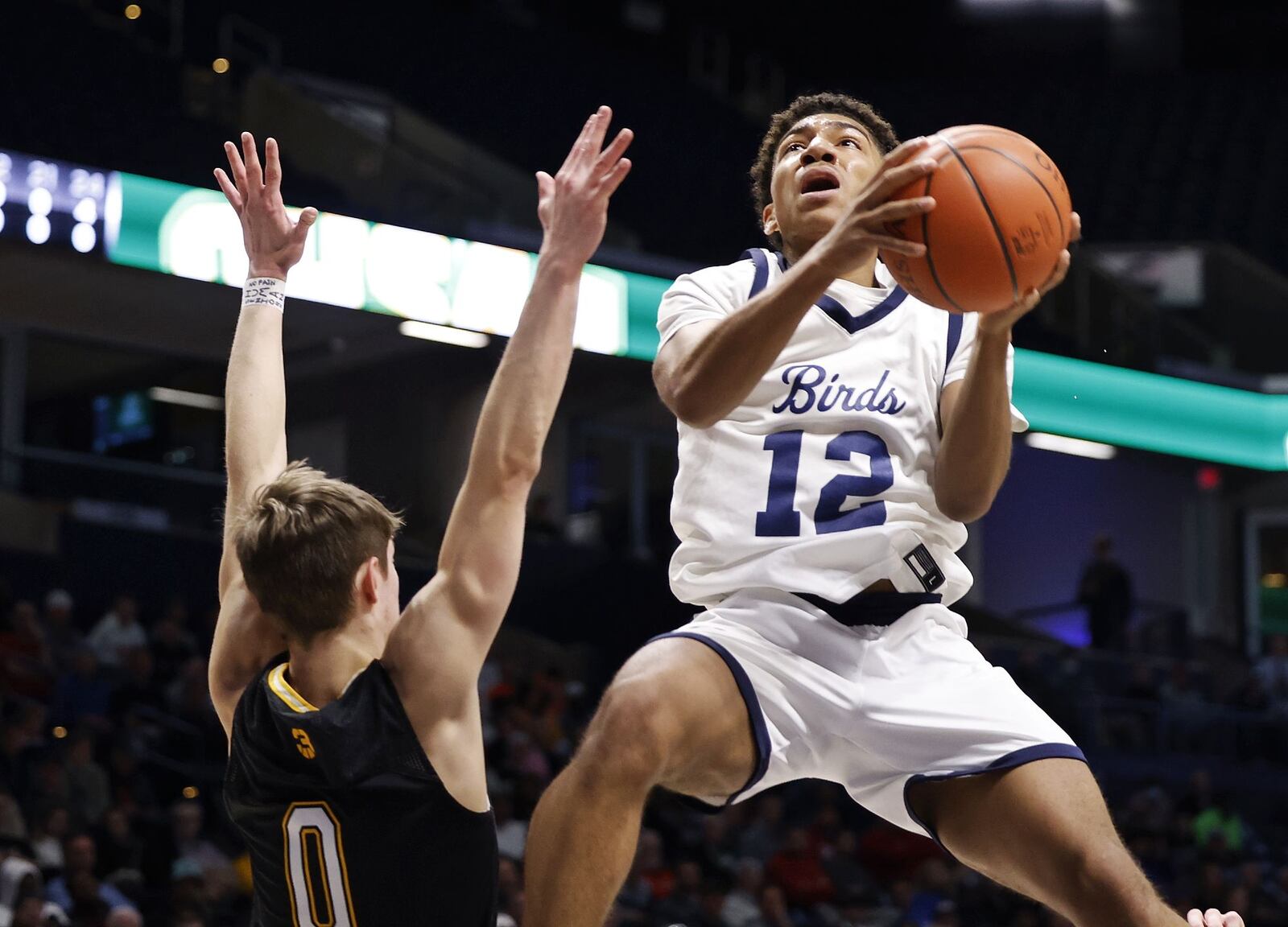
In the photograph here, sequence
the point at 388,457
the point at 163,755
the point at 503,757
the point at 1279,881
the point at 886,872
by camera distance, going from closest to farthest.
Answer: the point at 163,755 → the point at 503,757 → the point at 886,872 → the point at 1279,881 → the point at 388,457

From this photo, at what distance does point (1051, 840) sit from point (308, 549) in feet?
5.01

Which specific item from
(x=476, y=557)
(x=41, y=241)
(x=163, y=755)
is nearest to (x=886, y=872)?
(x=163, y=755)

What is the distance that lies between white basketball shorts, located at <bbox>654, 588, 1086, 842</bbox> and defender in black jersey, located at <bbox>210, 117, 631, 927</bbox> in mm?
→ 789

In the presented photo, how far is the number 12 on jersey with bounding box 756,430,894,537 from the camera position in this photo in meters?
3.49

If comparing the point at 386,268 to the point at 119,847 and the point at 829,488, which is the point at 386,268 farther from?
the point at 829,488

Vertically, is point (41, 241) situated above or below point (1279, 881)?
above

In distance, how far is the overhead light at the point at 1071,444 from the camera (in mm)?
17736

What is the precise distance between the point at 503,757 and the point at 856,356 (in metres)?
8.55

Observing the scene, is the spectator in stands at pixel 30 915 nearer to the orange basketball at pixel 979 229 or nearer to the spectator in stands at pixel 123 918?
the spectator in stands at pixel 123 918

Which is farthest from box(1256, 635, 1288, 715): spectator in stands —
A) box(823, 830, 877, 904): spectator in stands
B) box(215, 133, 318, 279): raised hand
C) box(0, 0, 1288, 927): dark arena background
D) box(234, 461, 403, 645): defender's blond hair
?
box(234, 461, 403, 645): defender's blond hair

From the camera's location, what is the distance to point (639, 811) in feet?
10.5

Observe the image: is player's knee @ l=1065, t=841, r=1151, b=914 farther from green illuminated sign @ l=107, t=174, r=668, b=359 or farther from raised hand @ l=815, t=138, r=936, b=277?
green illuminated sign @ l=107, t=174, r=668, b=359

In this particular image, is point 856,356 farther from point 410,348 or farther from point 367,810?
point 410,348

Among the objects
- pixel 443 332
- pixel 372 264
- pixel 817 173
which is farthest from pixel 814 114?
pixel 443 332
